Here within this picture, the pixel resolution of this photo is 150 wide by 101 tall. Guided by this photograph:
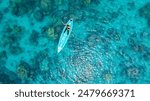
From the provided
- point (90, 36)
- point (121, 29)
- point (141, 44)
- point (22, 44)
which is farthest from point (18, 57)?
point (141, 44)

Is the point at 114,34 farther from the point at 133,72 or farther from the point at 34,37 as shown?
the point at 34,37

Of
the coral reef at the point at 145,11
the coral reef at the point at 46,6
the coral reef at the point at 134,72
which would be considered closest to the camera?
the coral reef at the point at 134,72

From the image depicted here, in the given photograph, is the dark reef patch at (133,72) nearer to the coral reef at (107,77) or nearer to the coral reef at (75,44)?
the coral reef at (107,77)

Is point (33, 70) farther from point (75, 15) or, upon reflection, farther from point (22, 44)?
point (75, 15)

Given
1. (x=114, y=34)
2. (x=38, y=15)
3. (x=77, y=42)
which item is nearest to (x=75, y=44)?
(x=77, y=42)

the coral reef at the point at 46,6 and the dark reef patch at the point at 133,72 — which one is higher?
the coral reef at the point at 46,6

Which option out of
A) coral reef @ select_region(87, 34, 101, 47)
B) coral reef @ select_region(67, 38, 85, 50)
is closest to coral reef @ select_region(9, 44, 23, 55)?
coral reef @ select_region(67, 38, 85, 50)

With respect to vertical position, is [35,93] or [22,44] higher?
[22,44]

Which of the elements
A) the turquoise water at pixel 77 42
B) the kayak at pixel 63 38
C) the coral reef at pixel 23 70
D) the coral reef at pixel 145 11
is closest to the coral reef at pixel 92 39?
the turquoise water at pixel 77 42
